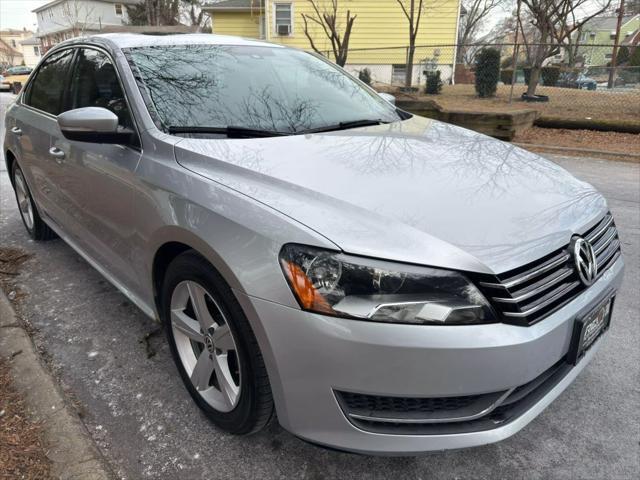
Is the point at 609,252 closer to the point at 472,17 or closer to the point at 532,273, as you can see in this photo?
the point at 532,273

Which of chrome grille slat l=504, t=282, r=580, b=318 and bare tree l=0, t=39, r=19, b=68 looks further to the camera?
bare tree l=0, t=39, r=19, b=68

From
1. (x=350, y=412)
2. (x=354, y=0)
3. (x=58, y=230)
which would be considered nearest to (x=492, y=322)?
(x=350, y=412)

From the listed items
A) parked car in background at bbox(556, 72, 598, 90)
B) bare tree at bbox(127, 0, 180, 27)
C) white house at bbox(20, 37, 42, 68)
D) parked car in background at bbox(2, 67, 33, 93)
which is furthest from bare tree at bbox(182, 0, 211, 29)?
white house at bbox(20, 37, 42, 68)

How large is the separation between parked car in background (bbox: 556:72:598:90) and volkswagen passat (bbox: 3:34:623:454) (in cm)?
1217

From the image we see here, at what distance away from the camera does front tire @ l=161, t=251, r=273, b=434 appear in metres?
1.78

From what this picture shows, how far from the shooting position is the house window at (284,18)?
2163cm

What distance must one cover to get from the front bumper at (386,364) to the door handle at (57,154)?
206 centimetres

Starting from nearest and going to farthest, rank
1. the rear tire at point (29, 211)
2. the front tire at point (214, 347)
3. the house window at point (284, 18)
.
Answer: the front tire at point (214, 347) → the rear tire at point (29, 211) → the house window at point (284, 18)

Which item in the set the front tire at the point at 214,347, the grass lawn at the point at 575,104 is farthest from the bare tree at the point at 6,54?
the front tire at the point at 214,347

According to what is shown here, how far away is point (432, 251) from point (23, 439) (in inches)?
71.4

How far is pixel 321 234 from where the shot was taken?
1595mm

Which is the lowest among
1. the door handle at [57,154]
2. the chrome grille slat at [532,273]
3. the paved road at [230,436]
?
the paved road at [230,436]

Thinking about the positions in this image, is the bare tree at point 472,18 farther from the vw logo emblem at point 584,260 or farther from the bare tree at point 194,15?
the vw logo emblem at point 584,260

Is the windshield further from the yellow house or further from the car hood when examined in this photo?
the yellow house
